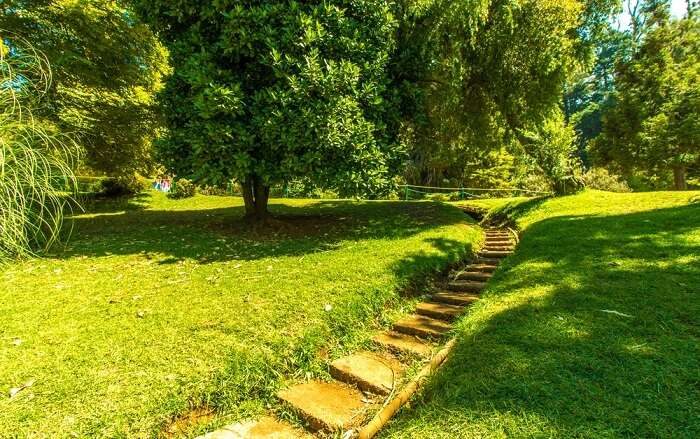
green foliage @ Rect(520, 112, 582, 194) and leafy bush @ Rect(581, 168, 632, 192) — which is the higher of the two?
green foliage @ Rect(520, 112, 582, 194)

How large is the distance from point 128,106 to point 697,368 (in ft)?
42.7

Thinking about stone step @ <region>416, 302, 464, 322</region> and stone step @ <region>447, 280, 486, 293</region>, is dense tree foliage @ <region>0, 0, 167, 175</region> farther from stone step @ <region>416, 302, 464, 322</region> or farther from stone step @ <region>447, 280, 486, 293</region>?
stone step @ <region>447, 280, 486, 293</region>

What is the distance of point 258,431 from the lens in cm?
261

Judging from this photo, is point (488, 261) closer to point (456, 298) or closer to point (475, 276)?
point (475, 276)

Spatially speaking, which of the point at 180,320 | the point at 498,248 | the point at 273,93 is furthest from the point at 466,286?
the point at 273,93

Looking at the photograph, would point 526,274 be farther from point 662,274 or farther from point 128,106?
point 128,106

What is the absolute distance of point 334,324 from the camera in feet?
12.5

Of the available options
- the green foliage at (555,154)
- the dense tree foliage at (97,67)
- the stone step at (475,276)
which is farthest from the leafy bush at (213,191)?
the stone step at (475,276)

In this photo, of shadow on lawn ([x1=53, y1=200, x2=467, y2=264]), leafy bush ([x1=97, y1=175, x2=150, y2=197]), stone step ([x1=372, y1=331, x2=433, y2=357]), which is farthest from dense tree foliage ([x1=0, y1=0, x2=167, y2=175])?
stone step ([x1=372, y1=331, x2=433, y2=357])

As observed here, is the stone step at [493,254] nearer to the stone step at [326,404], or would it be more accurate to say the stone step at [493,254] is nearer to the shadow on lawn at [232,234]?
the shadow on lawn at [232,234]

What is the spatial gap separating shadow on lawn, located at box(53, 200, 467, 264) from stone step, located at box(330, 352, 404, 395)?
9.60 ft

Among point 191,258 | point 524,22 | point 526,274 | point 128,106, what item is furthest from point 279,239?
point 524,22

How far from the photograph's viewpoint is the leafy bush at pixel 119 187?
16.7 metres

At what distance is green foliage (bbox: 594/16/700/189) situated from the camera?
16.3 m
